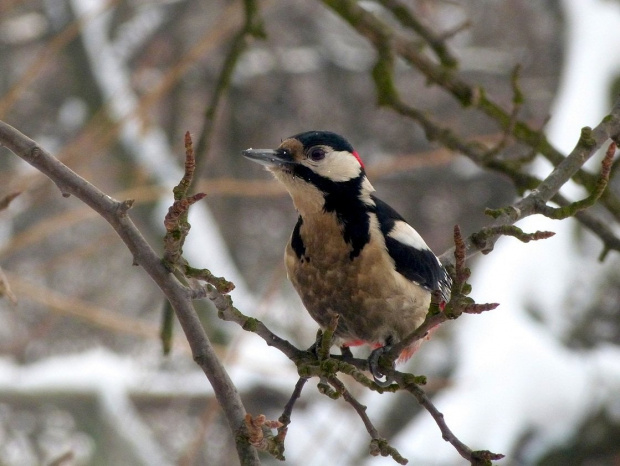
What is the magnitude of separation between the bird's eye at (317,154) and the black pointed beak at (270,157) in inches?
2.5

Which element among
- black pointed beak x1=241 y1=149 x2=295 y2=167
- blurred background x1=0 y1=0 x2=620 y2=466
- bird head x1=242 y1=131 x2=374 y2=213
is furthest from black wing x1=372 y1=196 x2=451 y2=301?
blurred background x1=0 y1=0 x2=620 y2=466

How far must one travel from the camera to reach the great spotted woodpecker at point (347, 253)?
2.29 metres

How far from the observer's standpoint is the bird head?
2418mm

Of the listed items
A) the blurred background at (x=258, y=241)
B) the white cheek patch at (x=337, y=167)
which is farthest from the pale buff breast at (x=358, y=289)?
the blurred background at (x=258, y=241)

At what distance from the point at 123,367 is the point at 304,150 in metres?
3.64

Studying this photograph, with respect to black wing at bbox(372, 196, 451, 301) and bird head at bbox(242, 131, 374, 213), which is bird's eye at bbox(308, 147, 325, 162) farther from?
black wing at bbox(372, 196, 451, 301)

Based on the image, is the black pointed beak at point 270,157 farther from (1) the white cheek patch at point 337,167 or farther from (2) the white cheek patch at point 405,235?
(2) the white cheek patch at point 405,235

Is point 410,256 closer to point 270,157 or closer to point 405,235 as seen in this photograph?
point 405,235

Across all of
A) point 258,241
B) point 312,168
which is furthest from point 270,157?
point 258,241

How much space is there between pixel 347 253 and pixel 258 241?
6628 millimetres

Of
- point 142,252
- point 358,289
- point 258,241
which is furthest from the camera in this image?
point 258,241

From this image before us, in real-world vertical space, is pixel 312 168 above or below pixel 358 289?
above

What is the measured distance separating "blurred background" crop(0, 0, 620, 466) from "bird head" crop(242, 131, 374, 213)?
0.48 meters

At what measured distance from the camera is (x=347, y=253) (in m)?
2.33
